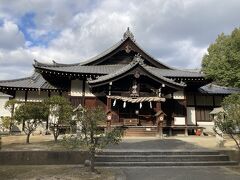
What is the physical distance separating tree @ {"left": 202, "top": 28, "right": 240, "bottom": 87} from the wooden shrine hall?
1.25 meters

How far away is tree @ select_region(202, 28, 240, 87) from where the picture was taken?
75.4 ft

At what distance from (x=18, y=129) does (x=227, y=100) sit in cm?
1959

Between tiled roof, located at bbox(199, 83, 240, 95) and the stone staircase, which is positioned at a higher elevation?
tiled roof, located at bbox(199, 83, 240, 95)

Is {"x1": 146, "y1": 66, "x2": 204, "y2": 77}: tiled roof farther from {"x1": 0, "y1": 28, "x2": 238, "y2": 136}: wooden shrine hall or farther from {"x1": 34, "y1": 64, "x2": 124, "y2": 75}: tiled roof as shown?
{"x1": 34, "y1": 64, "x2": 124, "y2": 75}: tiled roof

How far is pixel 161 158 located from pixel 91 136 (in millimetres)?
4065

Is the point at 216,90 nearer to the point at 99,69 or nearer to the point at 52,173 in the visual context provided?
the point at 99,69

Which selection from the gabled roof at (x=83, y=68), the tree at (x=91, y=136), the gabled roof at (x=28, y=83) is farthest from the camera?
the gabled roof at (x=28, y=83)

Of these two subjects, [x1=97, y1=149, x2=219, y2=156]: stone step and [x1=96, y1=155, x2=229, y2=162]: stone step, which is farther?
[x1=97, y1=149, x2=219, y2=156]: stone step

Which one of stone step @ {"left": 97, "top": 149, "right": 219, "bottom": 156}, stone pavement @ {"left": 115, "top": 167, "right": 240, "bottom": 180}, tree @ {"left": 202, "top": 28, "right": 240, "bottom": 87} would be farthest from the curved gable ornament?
stone pavement @ {"left": 115, "top": 167, "right": 240, "bottom": 180}

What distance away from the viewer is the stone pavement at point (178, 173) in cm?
917

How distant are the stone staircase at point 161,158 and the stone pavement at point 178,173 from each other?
603mm

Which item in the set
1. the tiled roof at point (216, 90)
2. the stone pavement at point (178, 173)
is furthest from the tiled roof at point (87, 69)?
the stone pavement at point (178, 173)

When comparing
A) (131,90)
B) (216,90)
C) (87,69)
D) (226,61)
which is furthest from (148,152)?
(216,90)

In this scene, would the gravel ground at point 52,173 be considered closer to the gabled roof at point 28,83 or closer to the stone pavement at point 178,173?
the stone pavement at point 178,173
